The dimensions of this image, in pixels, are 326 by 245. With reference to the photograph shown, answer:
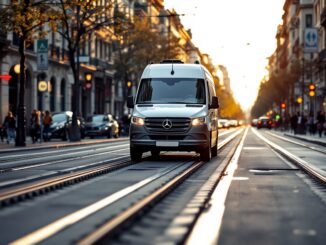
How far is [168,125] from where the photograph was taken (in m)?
17.1

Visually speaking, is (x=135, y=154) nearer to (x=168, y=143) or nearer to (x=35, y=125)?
(x=168, y=143)

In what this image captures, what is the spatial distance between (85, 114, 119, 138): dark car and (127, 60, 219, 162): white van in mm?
24409

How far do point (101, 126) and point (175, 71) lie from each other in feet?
82.7

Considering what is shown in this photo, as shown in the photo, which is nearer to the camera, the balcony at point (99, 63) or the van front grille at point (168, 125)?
the van front grille at point (168, 125)

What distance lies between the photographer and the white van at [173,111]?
17125 mm

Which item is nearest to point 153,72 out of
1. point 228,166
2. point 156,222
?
point 228,166

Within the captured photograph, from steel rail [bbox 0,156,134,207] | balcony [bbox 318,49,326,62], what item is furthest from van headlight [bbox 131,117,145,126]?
balcony [bbox 318,49,326,62]

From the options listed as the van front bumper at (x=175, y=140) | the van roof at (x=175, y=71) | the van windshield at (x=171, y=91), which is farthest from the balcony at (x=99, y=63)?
the van front bumper at (x=175, y=140)

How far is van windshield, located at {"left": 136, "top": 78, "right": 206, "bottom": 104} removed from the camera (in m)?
18.1

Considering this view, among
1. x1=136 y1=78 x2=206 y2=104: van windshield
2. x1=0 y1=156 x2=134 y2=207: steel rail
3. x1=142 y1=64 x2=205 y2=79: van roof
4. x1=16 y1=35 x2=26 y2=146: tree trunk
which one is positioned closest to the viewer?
x1=0 y1=156 x2=134 y2=207: steel rail

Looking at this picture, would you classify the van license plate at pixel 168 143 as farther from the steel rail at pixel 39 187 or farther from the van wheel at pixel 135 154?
the steel rail at pixel 39 187

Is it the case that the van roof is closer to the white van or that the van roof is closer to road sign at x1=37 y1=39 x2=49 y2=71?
the white van

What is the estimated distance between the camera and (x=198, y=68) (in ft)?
61.7

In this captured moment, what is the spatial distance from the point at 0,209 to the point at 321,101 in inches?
2773
